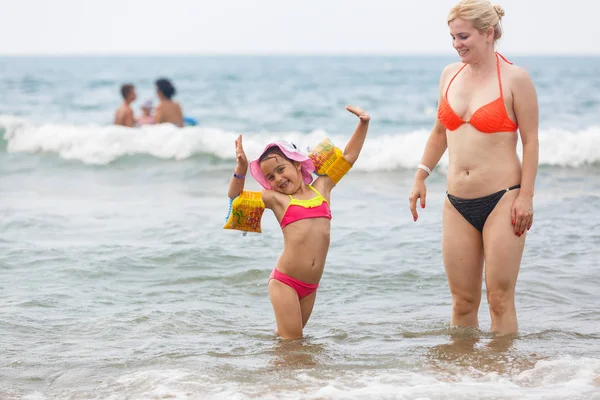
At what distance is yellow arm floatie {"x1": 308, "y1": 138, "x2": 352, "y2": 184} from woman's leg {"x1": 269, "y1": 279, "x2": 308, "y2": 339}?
737mm

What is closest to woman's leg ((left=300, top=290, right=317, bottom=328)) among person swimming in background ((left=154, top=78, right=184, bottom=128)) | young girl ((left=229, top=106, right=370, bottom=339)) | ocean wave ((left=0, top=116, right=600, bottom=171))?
young girl ((left=229, top=106, right=370, bottom=339))

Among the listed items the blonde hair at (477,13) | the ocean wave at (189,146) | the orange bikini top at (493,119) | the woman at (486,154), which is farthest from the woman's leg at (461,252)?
the ocean wave at (189,146)

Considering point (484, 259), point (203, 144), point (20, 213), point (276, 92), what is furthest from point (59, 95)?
point (484, 259)

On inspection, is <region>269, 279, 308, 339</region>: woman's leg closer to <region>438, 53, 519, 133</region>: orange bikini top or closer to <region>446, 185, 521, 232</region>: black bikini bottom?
<region>446, 185, 521, 232</region>: black bikini bottom

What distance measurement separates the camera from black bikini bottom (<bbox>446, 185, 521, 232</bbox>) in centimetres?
448

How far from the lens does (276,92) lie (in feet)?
116

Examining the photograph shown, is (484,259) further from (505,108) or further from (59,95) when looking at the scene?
(59,95)

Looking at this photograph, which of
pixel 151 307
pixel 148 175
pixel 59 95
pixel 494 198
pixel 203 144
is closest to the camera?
pixel 494 198

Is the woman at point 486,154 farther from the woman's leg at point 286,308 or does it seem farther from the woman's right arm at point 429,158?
the woman's leg at point 286,308

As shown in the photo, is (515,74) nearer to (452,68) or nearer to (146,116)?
(452,68)

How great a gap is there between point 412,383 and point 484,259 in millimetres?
895

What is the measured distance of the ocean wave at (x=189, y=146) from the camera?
13.9 m

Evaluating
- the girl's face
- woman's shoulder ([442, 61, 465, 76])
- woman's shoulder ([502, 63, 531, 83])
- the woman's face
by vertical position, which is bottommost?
the girl's face

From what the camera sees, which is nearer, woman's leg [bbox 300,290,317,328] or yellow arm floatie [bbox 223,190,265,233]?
yellow arm floatie [bbox 223,190,265,233]
